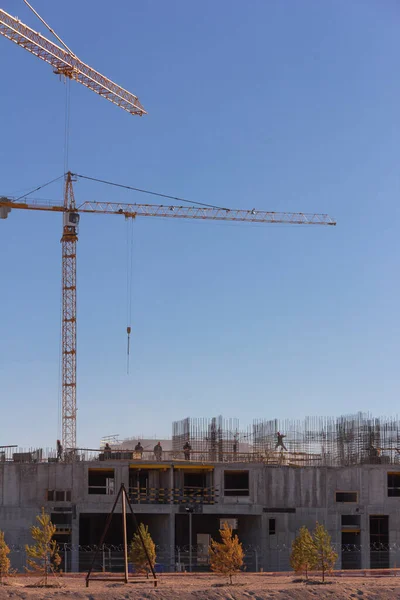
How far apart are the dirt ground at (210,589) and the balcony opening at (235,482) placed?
60.9ft

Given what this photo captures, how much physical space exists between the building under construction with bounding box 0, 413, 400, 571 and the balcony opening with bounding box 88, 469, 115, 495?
0.07 m

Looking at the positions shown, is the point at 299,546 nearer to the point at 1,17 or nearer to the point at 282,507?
the point at 282,507

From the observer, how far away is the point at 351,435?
77250 mm

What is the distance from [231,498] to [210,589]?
73.8ft

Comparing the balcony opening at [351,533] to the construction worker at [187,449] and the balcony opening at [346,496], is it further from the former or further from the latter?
the construction worker at [187,449]

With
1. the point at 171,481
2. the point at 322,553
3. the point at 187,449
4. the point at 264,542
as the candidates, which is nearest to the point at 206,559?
the point at 264,542

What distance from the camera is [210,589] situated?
46.2m

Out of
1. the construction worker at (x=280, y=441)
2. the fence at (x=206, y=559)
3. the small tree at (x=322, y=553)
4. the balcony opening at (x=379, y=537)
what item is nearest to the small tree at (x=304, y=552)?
the small tree at (x=322, y=553)

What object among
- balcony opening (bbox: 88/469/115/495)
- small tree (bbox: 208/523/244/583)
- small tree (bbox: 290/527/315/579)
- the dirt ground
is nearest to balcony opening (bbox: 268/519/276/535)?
balcony opening (bbox: 88/469/115/495)

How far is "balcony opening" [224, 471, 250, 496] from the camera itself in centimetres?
7050

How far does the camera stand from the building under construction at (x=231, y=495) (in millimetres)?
65812

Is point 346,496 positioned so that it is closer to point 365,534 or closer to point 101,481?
point 365,534

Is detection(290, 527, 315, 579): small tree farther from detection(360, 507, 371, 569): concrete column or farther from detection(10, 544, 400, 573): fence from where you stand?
detection(360, 507, 371, 569): concrete column

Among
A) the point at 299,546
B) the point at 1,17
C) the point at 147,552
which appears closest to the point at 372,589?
the point at 299,546
